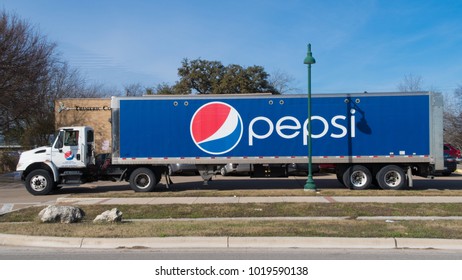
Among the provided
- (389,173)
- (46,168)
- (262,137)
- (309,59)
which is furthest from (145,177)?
(389,173)

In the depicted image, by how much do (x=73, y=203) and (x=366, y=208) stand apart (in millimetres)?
8536

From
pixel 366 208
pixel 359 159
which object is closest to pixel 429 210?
pixel 366 208

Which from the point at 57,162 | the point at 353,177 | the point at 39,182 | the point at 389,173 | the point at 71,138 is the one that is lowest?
the point at 39,182

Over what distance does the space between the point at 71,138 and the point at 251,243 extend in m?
10.9

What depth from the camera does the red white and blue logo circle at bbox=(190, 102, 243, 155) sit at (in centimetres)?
1592

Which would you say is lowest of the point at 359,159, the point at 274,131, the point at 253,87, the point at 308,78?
the point at 359,159

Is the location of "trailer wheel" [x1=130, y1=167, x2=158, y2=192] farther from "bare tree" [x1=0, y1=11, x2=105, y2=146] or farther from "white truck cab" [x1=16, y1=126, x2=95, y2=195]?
"bare tree" [x1=0, y1=11, x2=105, y2=146]

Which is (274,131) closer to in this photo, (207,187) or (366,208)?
(207,187)

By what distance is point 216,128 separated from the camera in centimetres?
1597

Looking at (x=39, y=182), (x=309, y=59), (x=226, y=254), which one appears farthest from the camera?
(x=39, y=182)

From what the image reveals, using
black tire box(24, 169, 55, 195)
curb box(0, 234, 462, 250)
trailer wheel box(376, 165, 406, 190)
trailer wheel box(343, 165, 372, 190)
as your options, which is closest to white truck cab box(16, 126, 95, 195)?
black tire box(24, 169, 55, 195)

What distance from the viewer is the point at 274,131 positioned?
15.8m

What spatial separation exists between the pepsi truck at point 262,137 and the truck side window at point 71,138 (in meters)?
0.05

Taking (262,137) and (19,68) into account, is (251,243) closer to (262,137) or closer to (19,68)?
(262,137)
